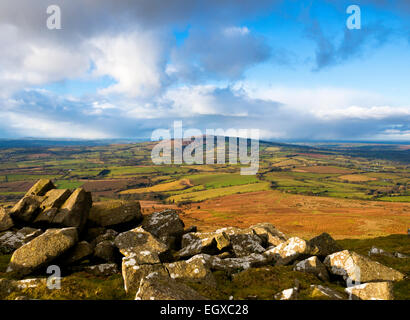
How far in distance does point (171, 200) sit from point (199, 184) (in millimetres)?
46133

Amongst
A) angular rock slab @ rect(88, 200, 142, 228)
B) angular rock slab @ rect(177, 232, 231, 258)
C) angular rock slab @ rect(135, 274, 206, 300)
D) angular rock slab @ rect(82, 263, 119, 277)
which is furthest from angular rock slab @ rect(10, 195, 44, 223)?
angular rock slab @ rect(135, 274, 206, 300)

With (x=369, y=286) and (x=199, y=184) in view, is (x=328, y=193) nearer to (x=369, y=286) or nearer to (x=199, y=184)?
(x=199, y=184)

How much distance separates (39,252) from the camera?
15.0m

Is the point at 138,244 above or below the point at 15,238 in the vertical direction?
above

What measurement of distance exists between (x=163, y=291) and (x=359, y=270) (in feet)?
40.8

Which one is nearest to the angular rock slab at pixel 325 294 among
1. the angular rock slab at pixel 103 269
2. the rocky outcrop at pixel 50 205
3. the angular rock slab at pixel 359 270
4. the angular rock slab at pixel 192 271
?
the angular rock slab at pixel 359 270

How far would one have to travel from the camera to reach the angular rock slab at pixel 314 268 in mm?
14266

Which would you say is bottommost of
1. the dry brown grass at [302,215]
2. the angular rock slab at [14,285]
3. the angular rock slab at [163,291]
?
the dry brown grass at [302,215]

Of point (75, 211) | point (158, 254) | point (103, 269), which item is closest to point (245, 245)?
point (158, 254)

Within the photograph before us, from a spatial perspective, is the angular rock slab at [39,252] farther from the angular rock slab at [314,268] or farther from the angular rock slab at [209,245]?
the angular rock slab at [314,268]

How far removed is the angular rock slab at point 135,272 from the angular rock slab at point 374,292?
944 cm

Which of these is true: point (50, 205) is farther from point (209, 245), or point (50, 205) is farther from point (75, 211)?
point (209, 245)

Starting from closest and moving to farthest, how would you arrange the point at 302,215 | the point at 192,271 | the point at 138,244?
the point at 192,271 → the point at 138,244 → the point at 302,215
